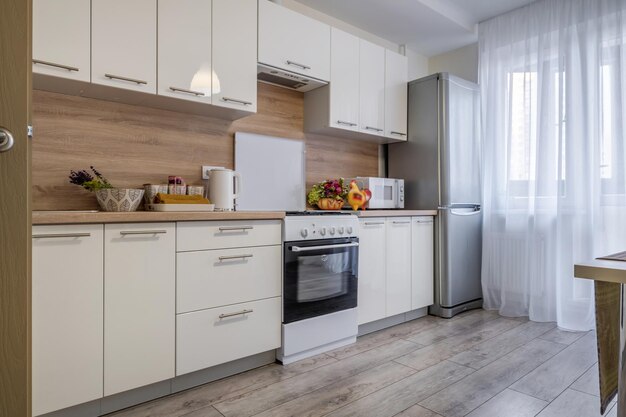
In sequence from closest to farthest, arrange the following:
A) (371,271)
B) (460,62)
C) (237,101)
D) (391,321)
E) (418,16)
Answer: (237,101)
(371,271)
(391,321)
(418,16)
(460,62)

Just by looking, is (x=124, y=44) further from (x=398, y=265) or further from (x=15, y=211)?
(x=398, y=265)

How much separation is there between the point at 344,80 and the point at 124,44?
161 cm

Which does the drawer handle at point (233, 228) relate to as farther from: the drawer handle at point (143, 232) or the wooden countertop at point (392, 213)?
the wooden countertop at point (392, 213)

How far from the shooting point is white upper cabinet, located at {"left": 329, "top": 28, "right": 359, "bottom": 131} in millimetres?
3016

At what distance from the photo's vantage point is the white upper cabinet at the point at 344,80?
302 centimetres

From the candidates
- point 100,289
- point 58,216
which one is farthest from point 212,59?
point 100,289

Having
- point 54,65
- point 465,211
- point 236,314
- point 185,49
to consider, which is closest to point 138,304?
point 236,314

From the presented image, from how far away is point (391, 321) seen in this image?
310 centimetres

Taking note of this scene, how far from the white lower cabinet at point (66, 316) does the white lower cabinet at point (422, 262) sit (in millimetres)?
2311

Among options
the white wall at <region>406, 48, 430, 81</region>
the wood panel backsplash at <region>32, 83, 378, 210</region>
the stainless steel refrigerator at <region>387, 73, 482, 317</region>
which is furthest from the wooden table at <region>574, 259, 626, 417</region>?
the white wall at <region>406, 48, 430, 81</region>

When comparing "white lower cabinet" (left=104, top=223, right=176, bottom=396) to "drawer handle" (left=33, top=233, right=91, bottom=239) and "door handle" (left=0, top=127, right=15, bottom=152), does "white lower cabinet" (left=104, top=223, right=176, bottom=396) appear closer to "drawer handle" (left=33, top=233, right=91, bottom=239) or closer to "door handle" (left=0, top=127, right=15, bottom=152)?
"drawer handle" (left=33, top=233, right=91, bottom=239)

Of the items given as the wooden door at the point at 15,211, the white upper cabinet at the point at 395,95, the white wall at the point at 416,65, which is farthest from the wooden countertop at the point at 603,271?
the white wall at the point at 416,65

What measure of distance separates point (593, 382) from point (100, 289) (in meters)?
2.49

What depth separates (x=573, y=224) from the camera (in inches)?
121
